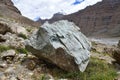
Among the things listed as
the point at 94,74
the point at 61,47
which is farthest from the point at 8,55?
the point at 94,74

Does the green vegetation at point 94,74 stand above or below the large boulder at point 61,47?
below

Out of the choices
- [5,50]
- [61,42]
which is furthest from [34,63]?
[5,50]

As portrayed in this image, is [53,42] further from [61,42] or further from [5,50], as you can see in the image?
[5,50]

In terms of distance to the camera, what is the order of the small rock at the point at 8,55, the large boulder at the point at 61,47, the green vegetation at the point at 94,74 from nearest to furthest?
1. the green vegetation at the point at 94,74
2. the large boulder at the point at 61,47
3. the small rock at the point at 8,55

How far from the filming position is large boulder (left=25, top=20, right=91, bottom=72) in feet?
33.8

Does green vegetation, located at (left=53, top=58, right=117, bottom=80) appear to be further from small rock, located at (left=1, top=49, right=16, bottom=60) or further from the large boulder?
small rock, located at (left=1, top=49, right=16, bottom=60)

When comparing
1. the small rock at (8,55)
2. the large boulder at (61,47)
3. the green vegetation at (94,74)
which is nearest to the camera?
the green vegetation at (94,74)

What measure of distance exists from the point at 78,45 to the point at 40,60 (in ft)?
4.83

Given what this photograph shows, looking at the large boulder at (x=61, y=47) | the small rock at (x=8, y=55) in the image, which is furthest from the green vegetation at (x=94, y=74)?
the small rock at (x=8, y=55)

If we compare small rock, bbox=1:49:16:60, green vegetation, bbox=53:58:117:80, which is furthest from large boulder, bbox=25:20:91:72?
small rock, bbox=1:49:16:60

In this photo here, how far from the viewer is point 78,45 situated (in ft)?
36.7

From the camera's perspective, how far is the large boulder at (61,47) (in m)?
10.3

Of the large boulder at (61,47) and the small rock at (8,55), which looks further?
the small rock at (8,55)

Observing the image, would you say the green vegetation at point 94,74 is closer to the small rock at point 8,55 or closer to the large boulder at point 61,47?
the large boulder at point 61,47
